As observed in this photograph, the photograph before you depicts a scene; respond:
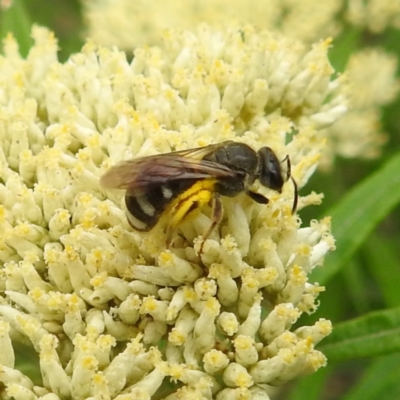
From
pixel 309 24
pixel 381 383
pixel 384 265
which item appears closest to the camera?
pixel 381 383

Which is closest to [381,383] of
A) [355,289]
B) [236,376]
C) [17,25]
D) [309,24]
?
[355,289]

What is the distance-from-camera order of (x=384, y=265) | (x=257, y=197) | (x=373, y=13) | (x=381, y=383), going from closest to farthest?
(x=257, y=197)
(x=381, y=383)
(x=384, y=265)
(x=373, y=13)

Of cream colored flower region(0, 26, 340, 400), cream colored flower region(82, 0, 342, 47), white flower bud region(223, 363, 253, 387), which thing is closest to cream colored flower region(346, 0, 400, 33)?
cream colored flower region(82, 0, 342, 47)

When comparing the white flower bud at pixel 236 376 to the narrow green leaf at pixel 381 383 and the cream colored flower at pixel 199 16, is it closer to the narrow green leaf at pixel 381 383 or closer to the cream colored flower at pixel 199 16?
the narrow green leaf at pixel 381 383

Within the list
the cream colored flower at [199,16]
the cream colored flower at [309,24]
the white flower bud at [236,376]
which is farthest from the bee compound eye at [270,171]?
the cream colored flower at [199,16]

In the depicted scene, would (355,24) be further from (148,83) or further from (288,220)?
(288,220)

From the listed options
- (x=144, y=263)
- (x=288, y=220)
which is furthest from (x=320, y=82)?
(x=144, y=263)

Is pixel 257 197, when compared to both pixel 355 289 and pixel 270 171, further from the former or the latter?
pixel 355 289
